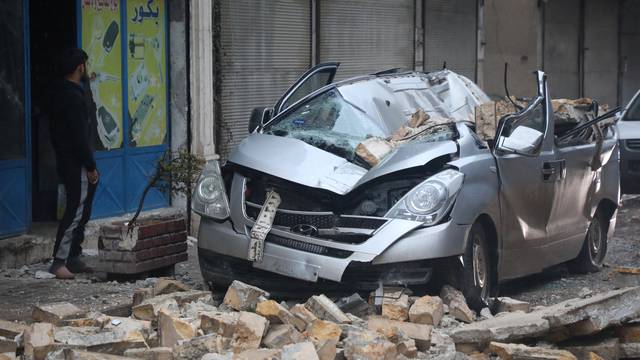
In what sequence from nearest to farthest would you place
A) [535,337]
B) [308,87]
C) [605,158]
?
1. [535,337]
2. [605,158]
3. [308,87]

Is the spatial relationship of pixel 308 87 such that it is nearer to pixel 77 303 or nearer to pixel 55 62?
pixel 55 62

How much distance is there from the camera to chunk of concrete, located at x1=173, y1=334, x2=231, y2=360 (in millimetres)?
6312

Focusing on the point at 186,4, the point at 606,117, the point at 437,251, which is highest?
the point at 186,4

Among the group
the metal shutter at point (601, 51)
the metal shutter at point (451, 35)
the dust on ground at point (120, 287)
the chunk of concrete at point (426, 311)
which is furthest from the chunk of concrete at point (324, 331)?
the metal shutter at point (601, 51)

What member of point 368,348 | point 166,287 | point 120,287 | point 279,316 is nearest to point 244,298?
point 279,316

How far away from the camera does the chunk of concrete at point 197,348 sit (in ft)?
20.7

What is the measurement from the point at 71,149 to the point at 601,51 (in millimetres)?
19849

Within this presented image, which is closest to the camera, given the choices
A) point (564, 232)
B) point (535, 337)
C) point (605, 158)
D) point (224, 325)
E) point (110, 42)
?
point (224, 325)

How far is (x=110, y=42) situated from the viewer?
11.9m

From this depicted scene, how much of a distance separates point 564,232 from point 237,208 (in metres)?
3.21

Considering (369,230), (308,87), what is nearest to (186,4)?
(308,87)

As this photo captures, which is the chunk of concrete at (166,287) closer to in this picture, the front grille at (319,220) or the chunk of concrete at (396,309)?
the front grille at (319,220)

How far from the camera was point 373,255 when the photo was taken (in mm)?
7535

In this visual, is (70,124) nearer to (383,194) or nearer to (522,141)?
(383,194)
